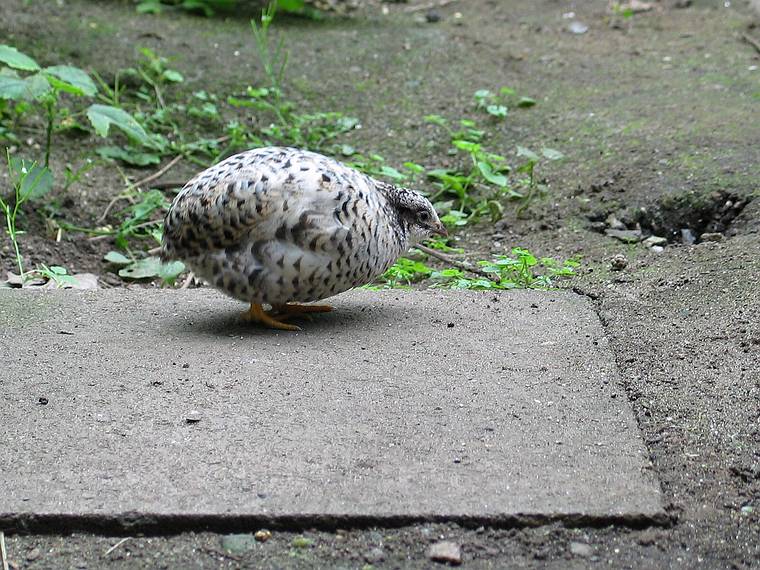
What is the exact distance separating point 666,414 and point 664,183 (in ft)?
8.39

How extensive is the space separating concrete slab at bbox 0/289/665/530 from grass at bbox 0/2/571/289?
0.92m

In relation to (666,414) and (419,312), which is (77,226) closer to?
(419,312)

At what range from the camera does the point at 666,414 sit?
330 centimetres

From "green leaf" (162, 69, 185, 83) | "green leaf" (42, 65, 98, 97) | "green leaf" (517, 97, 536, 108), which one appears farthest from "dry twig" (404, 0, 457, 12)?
"green leaf" (42, 65, 98, 97)

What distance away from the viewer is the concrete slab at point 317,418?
2.72m

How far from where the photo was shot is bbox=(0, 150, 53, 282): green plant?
5312mm

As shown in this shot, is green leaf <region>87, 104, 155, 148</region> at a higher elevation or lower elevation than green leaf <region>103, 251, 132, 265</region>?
higher

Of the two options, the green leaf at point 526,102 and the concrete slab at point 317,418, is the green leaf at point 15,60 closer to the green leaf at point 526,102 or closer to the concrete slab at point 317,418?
the concrete slab at point 317,418

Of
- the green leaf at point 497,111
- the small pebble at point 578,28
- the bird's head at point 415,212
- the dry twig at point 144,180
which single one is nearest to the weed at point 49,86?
the dry twig at point 144,180

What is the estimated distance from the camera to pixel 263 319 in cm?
416

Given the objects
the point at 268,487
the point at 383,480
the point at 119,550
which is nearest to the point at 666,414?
the point at 383,480

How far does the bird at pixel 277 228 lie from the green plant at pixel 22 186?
5.28 ft

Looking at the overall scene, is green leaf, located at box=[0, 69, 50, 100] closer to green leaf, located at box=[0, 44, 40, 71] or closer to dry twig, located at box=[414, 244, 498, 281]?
green leaf, located at box=[0, 44, 40, 71]

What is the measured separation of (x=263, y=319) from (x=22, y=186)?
210cm
